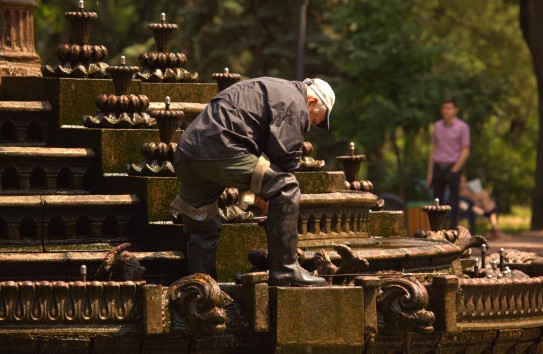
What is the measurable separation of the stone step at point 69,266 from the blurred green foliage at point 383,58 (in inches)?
750

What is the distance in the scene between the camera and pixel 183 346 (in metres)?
11.9

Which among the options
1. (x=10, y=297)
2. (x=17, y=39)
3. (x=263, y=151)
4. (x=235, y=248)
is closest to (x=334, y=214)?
(x=235, y=248)

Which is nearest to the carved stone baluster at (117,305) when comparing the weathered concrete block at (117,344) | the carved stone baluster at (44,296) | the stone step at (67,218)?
the weathered concrete block at (117,344)

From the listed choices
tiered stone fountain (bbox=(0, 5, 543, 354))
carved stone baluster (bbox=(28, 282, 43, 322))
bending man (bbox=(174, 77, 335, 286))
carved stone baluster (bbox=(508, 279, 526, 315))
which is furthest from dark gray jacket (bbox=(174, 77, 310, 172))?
carved stone baluster (bbox=(508, 279, 526, 315))

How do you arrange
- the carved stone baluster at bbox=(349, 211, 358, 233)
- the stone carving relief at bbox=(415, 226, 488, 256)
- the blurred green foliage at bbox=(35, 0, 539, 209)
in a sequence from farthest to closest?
the blurred green foliage at bbox=(35, 0, 539, 209) → the stone carving relief at bbox=(415, 226, 488, 256) → the carved stone baluster at bbox=(349, 211, 358, 233)

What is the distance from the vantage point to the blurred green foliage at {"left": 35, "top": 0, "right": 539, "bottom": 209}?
32750mm

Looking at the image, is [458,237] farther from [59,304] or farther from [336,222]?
[59,304]

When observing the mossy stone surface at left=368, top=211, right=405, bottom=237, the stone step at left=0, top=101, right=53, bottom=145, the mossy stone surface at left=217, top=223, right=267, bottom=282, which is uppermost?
the stone step at left=0, top=101, right=53, bottom=145

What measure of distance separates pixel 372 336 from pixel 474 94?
74.6 feet

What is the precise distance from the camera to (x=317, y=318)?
1169 centimetres

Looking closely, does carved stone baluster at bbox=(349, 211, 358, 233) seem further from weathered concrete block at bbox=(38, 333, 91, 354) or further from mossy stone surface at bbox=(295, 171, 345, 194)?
weathered concrete block at bbox=(38, 333, 91, 354)

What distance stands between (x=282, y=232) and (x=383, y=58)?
68.1 feet

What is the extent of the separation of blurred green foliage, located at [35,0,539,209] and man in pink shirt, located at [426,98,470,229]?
8.97 metres

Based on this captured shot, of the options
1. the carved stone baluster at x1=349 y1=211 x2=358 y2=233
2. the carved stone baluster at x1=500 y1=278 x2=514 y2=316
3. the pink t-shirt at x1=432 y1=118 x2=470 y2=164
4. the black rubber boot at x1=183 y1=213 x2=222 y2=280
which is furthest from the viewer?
the pink t-shirt at x1=432 y1=118 x2=470 y2=164
